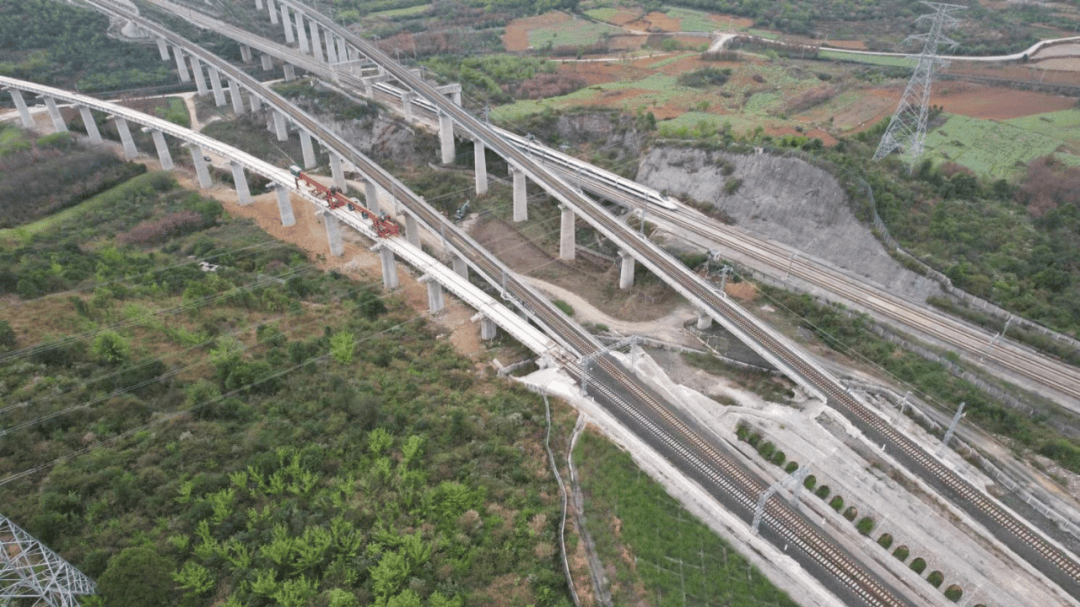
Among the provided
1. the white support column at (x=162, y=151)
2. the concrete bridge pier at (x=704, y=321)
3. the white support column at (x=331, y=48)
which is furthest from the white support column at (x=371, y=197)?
the white support column at (x=331, y=48)

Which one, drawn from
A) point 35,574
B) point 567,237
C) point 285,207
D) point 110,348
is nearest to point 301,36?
point 285,207

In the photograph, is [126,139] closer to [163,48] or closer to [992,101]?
[163,48]

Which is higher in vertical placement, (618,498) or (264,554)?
(264,554)

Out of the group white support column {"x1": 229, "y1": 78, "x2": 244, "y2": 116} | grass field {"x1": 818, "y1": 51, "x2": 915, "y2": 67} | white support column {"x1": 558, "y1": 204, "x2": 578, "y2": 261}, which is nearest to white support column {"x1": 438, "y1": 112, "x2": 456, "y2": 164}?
white support column {"x1": 558, "y1": 204, "x2": 578, "y2": 261}

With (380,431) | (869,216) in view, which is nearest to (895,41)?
(869,216)

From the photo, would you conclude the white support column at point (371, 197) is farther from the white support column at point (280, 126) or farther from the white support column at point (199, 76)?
the white support column at point (199, 76)

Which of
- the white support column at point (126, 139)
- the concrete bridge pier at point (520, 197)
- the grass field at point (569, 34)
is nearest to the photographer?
the concrete bridge pier at point (520, 197)

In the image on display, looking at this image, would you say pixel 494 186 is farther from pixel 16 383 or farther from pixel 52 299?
pixel 16 383
